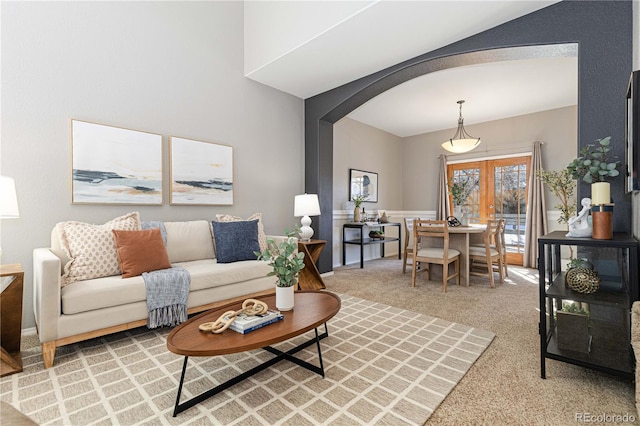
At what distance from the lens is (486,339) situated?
2273 mm

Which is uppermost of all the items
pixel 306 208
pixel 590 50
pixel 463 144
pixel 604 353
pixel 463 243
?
pixel 590 50

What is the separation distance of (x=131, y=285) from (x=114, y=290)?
11 centimetres

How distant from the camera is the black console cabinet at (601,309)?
1.59 meters

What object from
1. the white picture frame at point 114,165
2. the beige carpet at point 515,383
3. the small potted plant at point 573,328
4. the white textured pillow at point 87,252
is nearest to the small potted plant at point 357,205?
the beige carpet at point 515,383

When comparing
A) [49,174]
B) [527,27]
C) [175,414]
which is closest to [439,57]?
[527,27]

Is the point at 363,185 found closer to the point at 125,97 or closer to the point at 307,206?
the point at 307,206

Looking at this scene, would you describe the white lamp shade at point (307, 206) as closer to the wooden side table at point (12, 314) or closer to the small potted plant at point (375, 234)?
the small potted plant at point (375, 234)

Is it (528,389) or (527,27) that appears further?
(527,27)

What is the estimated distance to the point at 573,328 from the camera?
186 centimetres

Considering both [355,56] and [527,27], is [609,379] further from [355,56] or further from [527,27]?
[355,56]

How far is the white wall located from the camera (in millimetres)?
2416

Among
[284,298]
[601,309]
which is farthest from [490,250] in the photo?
[284,298]

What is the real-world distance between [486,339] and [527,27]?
2546 millimetres

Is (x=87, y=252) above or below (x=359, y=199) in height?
below
